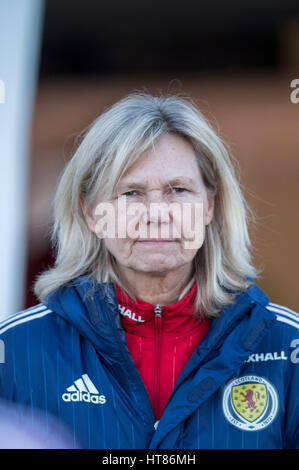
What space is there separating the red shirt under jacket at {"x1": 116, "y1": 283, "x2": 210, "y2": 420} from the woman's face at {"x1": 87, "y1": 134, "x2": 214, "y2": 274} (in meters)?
0.12

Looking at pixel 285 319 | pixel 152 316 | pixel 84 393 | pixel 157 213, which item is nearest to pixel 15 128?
pixel 157 213

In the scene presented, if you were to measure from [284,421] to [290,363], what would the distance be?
0.15m

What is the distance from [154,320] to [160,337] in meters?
0.05

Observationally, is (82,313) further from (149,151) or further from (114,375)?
(149,151)

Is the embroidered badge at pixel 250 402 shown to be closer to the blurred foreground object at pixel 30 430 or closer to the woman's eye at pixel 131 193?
the blurred foreground object at pixel 30 430

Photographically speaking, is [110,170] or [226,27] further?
[226,27]

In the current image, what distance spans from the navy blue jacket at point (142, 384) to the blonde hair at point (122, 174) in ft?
0.40

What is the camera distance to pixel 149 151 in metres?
1.43

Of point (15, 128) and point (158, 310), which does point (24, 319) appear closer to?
point (158, 310)

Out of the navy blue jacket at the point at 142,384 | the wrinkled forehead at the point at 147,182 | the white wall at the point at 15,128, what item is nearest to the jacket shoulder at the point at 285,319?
the navy blue jacket at the point at 142,384

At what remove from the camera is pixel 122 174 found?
141 cm

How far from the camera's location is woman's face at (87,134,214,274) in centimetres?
140

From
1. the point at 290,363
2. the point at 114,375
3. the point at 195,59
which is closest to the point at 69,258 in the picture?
the point at 114,375

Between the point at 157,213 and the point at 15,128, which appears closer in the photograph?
the point at 157,213
